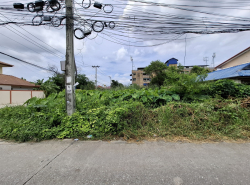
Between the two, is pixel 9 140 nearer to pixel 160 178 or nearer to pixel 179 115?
pixel 160 178

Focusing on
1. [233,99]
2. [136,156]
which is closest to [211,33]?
[233,99]

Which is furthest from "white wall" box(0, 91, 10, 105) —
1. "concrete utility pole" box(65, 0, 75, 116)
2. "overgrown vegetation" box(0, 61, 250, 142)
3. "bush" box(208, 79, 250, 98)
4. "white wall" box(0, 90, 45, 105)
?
"bush" box(208, 79, 250, 98)

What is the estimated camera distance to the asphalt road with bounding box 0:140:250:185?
1.95 meters

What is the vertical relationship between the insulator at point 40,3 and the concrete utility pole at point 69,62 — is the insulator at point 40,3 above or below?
above

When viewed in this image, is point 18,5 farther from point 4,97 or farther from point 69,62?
point 4,97

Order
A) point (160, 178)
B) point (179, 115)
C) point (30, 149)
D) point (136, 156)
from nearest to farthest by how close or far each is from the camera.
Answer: point (160, 178) → point (136, 156) → point (30, 149) → point (179, 115)

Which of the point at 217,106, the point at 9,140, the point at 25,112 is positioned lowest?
the point at 9,140

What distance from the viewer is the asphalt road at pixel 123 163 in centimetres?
195

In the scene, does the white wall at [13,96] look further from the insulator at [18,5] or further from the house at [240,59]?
the house at [240,59]

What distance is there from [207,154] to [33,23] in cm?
739

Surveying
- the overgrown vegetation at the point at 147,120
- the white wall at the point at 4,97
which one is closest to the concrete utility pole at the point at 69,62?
the overgrown vegetation at the point at 147,120

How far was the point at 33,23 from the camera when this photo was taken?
4.84m

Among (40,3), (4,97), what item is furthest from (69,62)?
(4,97)

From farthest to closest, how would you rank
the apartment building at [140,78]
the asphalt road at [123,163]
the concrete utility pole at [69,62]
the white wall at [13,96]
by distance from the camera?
the apartment building at [140,78]
the white wall at [13,96]
the concrete utility pole at [69,62]
the asphalt road at [123,163]
